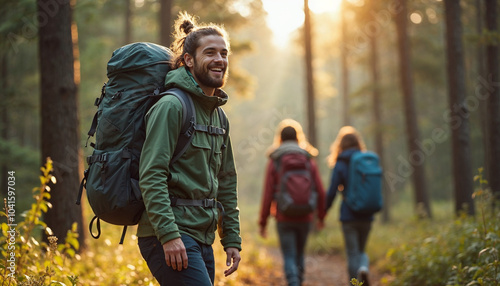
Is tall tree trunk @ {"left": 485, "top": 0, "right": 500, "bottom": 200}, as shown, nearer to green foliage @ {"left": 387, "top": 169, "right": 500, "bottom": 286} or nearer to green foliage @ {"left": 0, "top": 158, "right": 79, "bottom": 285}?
green foliage @ {"left": 387, "top": 169, "right": 500, "bottom": 286}

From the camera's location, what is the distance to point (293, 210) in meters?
6.67

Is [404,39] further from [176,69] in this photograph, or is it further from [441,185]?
[441,185]

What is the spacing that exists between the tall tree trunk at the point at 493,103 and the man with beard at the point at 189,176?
8.99m

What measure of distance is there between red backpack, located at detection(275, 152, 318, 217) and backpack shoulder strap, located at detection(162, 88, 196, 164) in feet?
12.1

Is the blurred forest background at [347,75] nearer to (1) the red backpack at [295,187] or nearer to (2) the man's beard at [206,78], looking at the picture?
(1) the red backpack at [295,187]

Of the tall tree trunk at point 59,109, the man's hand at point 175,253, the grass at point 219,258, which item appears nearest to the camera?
the man's hand at point 175,253

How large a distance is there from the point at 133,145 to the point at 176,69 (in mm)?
644

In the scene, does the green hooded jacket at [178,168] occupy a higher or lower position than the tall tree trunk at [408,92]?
lower

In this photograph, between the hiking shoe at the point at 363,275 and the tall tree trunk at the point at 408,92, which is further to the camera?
the tall tree trunk at the point at 408,92

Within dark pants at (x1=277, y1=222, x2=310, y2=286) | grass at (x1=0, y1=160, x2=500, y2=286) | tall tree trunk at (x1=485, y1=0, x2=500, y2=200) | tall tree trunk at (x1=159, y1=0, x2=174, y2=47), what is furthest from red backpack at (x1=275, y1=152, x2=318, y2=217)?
tall tree trunk at (x1=159, y1=0, x2=174, y2=47)

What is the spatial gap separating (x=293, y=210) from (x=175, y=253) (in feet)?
12.8

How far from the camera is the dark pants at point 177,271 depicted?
3020 millimetres

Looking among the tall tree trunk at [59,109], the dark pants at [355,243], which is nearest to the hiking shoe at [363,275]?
the dark pants at [355,243]

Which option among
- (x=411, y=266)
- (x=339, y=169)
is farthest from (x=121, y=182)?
(x=411, y=266)
